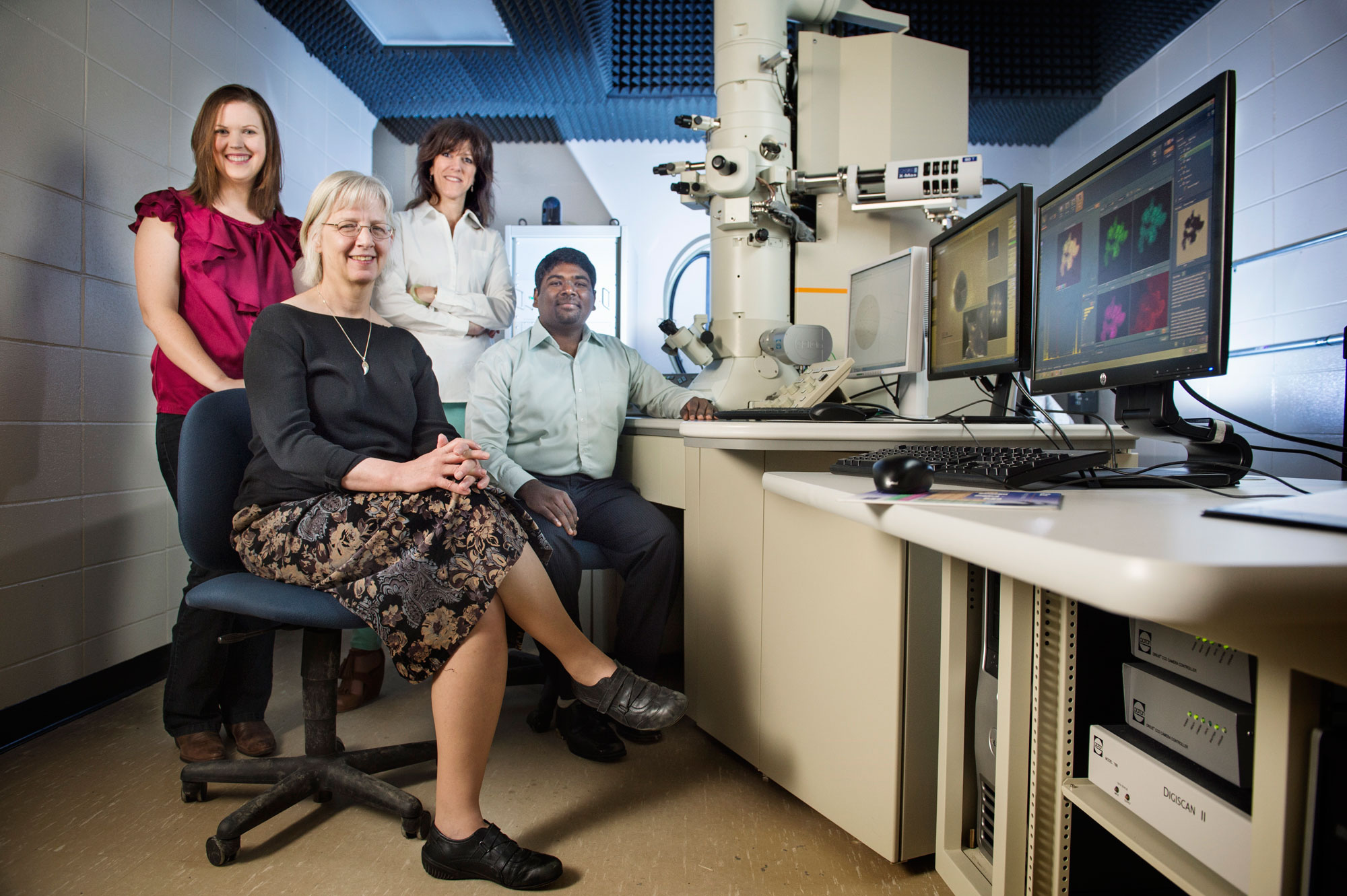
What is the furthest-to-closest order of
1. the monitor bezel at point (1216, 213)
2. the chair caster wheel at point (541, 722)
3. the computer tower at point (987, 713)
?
the chair caster wheel at point (541, 722)
the computer tower at point (987, 713)
the monitor bezel at point (1216, 213)

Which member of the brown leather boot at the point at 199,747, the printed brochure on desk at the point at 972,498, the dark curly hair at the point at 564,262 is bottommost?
the brown leather boot at the point at 199,747

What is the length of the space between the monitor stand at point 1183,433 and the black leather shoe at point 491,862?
1.06 metres

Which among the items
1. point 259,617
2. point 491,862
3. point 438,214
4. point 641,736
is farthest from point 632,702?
point 438,214

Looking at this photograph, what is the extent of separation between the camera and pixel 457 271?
7.27 feet

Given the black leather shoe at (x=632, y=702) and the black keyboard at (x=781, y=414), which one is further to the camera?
the black keyboard at (x=781, y=414)

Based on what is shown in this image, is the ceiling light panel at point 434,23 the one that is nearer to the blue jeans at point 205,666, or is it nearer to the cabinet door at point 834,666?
the blue jeans at point 205,666

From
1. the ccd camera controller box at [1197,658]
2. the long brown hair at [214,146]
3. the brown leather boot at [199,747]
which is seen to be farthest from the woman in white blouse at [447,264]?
the ccd camera controller box at [1197,658]

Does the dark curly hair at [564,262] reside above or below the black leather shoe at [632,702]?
above

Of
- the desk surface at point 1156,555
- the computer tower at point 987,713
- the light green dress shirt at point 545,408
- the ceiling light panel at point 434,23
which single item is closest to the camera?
the desk surface at point 1156,555

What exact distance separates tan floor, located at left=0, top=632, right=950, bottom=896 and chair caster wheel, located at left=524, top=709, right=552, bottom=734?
5 cm

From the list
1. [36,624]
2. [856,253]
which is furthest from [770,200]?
[36,624]

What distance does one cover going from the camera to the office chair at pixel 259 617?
1.29 m

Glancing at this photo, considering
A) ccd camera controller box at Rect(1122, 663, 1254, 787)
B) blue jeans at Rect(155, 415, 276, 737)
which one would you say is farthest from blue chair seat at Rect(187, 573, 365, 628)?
ccd camera controller box at Rect(1122, 663, 1254, 787)

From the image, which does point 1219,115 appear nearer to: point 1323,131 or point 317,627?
point 317,627
